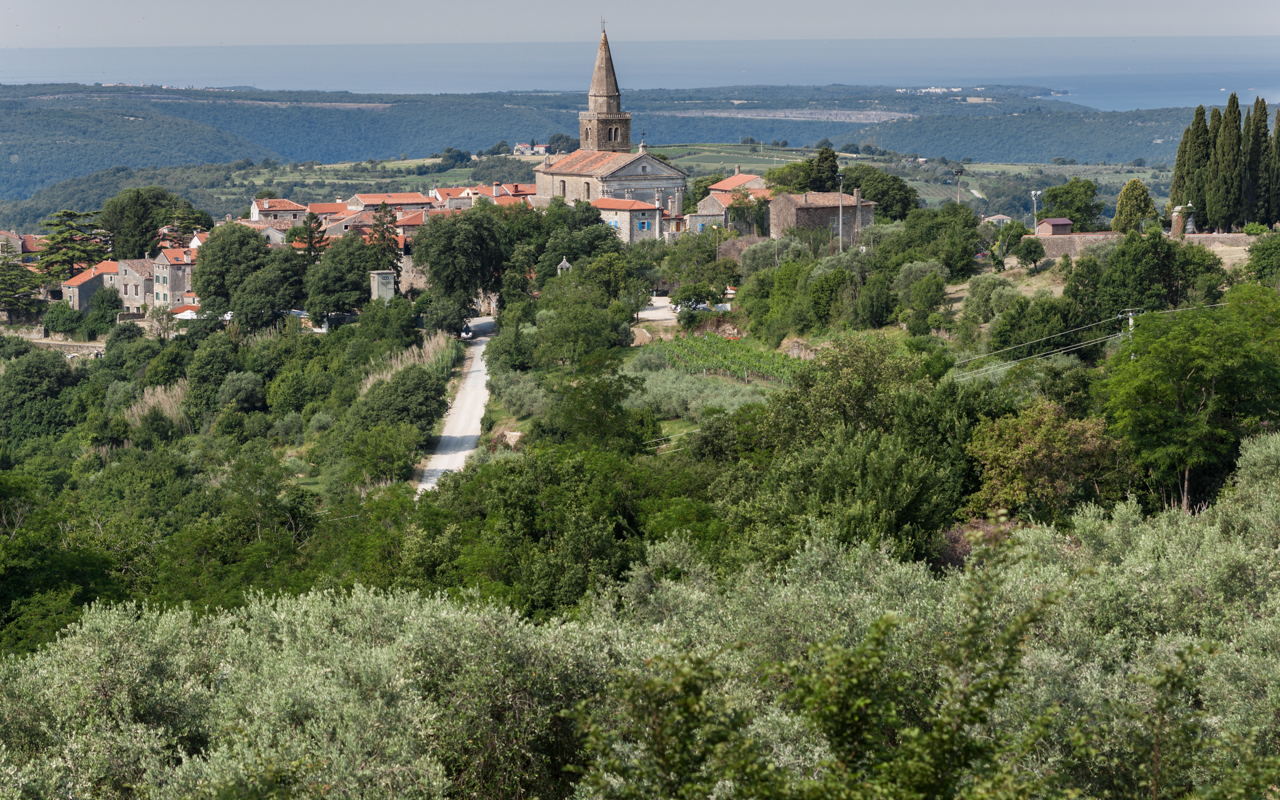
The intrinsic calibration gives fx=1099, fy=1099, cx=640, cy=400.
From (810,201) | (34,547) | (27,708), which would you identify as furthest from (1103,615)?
(810,201)

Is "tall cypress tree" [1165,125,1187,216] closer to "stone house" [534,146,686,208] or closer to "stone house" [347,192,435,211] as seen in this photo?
"stone house" [534,146,686,208]

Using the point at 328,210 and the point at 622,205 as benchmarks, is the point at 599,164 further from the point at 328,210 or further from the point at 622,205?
the point at 328,210

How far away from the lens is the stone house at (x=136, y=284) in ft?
246

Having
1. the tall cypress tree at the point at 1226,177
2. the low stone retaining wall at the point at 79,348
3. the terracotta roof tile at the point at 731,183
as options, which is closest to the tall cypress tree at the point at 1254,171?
the tall cypress tree at the point at 1226,177

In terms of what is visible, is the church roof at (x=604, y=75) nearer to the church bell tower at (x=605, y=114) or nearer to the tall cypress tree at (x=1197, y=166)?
the church bell tower at (x=605, y=114)

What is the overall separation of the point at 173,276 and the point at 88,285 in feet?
24.9

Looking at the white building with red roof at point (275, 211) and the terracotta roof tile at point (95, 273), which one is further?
the white building with red roof at point (275, 211)

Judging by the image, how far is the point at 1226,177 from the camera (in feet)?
166

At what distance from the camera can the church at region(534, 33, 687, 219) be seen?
86375 millimetres

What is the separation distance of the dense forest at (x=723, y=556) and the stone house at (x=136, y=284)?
1793cm

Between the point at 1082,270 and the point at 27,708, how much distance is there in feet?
117

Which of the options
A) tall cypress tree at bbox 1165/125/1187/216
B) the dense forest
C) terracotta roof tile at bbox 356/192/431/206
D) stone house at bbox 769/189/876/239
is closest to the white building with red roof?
terracotta roof tile at bbox 356/192/431/206

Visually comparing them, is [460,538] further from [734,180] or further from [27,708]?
[734,180]

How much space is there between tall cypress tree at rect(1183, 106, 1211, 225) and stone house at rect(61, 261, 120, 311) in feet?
218
